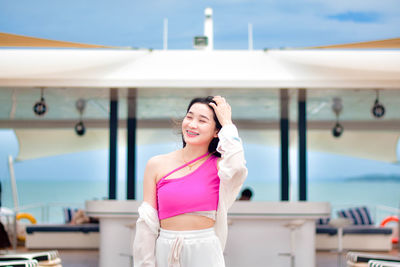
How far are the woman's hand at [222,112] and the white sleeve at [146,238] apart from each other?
17.0 inches

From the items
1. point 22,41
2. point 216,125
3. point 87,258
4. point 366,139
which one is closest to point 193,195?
point 216,125

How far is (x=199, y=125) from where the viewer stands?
2.10 meters

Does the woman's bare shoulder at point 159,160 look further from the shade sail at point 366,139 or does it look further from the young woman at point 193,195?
the shade sail at point 366,139

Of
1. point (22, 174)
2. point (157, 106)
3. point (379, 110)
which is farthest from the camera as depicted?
point (22, 174)

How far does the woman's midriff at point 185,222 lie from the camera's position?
202 centimetres

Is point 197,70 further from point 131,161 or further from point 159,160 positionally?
point 159,160

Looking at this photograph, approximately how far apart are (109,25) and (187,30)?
44.1 ft

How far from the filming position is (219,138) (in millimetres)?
2045

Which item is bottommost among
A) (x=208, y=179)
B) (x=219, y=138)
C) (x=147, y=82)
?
(x=208, y=179)

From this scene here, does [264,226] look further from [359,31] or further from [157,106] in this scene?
[359,31]

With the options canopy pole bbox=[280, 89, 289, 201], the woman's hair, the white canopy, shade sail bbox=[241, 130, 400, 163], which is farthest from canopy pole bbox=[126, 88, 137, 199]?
the woman's hair

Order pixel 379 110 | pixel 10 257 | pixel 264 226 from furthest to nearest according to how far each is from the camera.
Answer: pixel 379 110
pixel 264 226
pixel 10 257

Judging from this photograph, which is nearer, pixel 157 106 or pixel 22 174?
pixel 157 106

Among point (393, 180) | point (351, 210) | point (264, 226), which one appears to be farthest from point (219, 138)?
point (393, 180)
